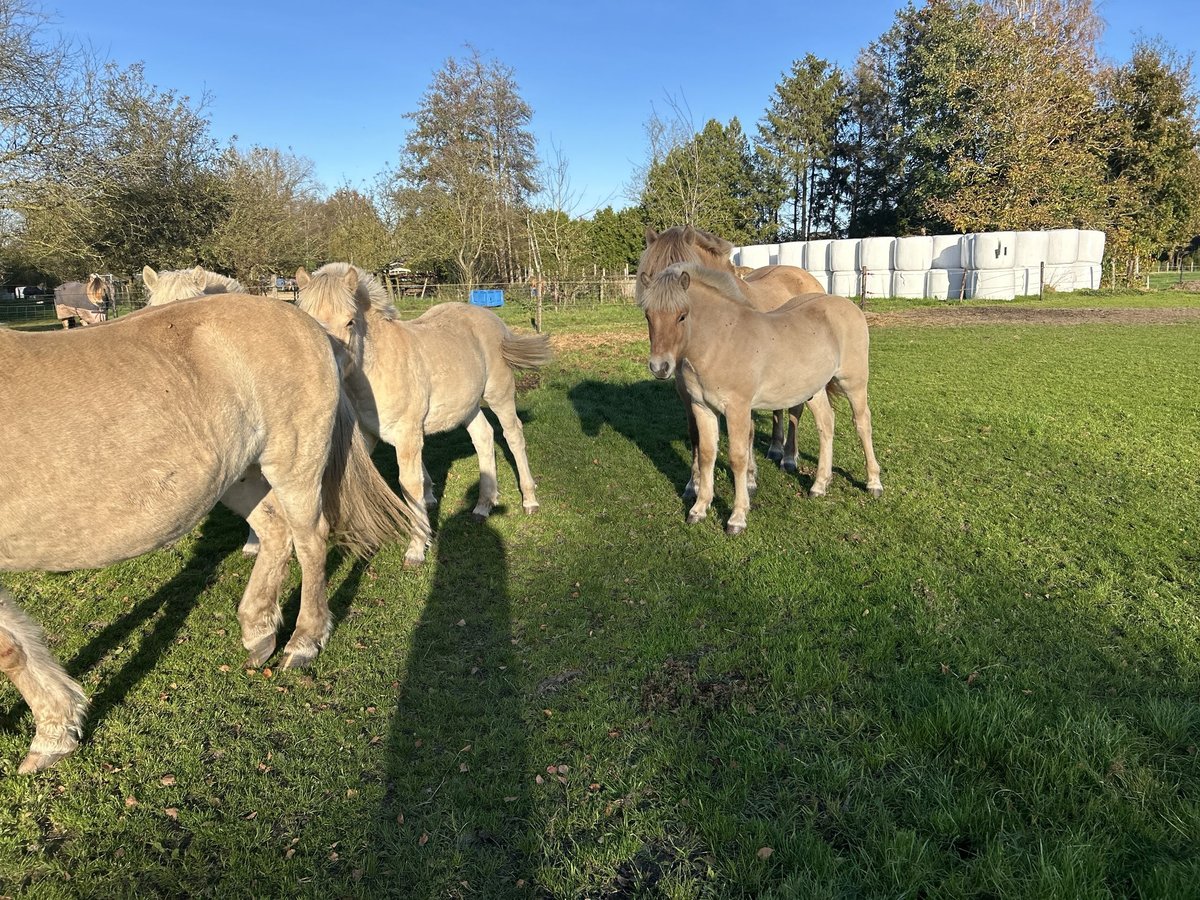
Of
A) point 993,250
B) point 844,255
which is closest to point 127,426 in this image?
point 993,250

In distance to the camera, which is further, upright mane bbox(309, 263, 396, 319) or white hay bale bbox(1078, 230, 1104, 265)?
white hay bale bbox(1078, 230, 1104, 265)

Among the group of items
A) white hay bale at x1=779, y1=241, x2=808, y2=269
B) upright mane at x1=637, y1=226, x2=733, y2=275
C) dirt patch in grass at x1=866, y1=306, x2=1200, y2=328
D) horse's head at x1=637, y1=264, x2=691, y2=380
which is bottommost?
dirt patch in grass at x1=866, y1=306, x2=1200, y2=328

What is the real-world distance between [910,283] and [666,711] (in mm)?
30154

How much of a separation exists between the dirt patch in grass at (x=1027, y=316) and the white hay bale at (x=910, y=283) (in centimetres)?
578

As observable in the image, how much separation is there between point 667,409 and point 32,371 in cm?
810

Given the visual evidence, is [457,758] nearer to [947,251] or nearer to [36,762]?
[36,762]

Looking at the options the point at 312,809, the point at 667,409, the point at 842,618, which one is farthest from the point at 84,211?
the point at 842,618

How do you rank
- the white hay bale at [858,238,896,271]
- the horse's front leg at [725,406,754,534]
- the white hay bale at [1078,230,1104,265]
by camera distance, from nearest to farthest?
1. the horse's front leg at [725,406,754,534]
2. the white hay bale at [1078,230,1104,265]
3. the white hay bale at [858,238,896,271]

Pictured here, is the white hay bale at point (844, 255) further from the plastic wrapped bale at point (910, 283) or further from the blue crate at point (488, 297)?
the blue crate at point (488, 297)

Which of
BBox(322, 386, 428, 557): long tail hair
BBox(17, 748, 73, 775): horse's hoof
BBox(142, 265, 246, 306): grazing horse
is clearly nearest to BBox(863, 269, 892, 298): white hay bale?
BBox(142, 265, 246, 306): grazing horse

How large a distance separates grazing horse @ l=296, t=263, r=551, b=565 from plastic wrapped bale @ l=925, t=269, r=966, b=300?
27.3 m

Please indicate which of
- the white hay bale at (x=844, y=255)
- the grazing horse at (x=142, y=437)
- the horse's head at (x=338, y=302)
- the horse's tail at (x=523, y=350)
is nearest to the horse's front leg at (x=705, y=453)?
the horse's tail at (x=523, y=350)

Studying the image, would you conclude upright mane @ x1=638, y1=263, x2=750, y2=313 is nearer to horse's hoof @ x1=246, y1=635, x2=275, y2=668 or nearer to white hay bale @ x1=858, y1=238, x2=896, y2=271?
horse's hoof @ x1=246, y1=635, x2=275, y2=668

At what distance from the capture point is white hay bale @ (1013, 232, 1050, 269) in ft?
87.7
